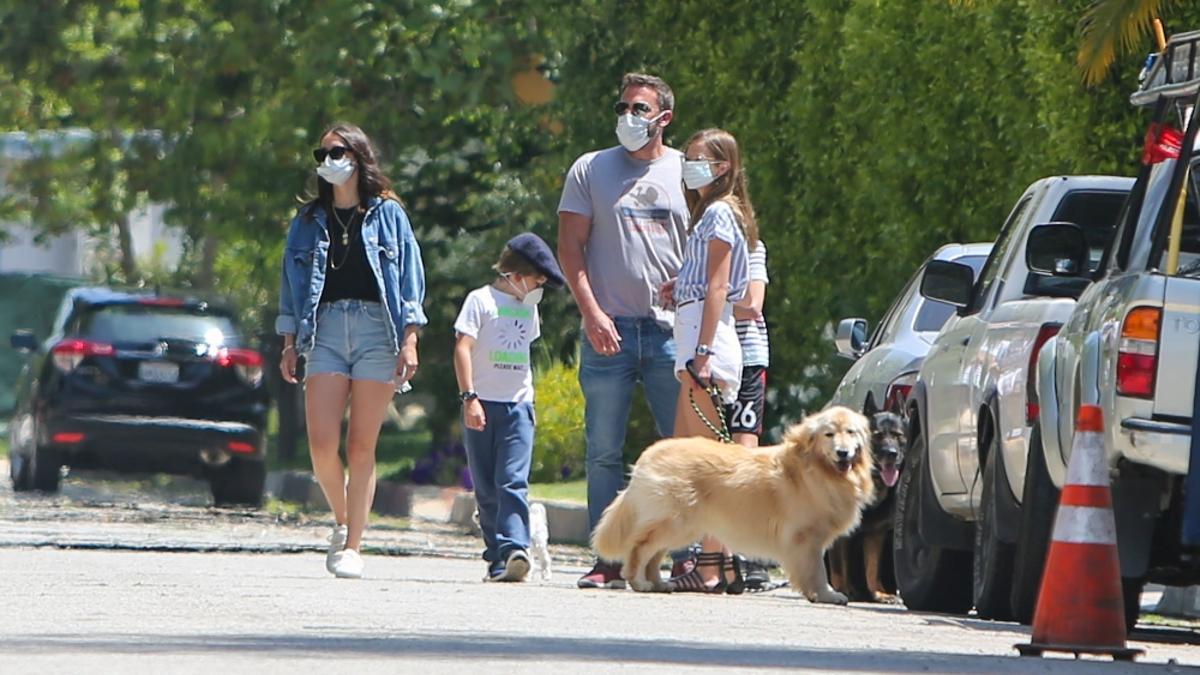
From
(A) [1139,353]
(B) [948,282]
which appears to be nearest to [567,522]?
(B) [948,282]

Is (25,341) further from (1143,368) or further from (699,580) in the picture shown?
(1143,368)

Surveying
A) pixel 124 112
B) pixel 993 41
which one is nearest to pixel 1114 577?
pixel 993 41

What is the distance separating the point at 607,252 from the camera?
12461 millimetres

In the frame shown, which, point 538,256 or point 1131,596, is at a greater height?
point 538,256

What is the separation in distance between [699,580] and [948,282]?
5.78ft

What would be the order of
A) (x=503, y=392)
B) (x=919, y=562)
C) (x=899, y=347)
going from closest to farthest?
(x=919, y=562) → (x=503, y=392) → (x=899, y=347)

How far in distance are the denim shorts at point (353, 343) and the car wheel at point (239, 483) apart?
9566 millimetres

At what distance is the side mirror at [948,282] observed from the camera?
38.7ft

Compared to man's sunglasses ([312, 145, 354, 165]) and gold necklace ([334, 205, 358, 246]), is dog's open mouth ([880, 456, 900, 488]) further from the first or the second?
man's sunglasses ([312, 145, 354, 165])

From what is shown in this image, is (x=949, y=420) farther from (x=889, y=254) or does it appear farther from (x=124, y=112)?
(x=124, y=112)

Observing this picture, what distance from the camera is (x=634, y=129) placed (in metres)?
12.5

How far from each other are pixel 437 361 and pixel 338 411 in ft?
42.2

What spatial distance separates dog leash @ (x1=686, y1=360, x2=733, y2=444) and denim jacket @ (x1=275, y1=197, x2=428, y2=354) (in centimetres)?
126

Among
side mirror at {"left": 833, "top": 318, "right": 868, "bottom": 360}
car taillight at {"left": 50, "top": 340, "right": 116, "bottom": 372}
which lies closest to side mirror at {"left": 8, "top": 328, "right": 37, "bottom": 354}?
car taillight at {"left": 50, "top": 340, "right": 116, "bottom": 372}
